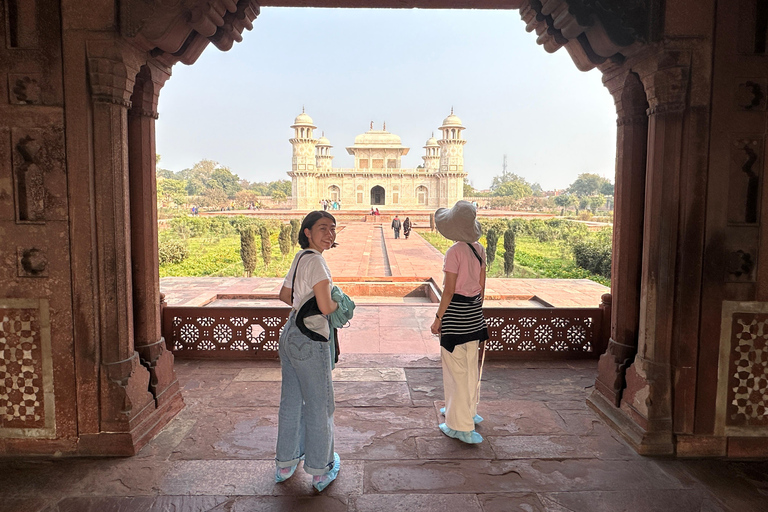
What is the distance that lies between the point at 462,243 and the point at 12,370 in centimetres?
251

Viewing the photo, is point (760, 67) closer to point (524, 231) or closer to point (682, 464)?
point (682, 464)

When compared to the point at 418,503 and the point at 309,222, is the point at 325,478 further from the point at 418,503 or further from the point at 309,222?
the point at 309,222

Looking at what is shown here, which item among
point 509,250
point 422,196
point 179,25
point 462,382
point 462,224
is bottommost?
point 462,382

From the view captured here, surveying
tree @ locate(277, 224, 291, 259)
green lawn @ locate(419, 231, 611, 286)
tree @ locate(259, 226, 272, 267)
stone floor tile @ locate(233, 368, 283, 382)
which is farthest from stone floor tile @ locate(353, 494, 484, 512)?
tree @ locate(277, 224, 291, 259)

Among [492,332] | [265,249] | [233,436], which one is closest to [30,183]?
[233,436]

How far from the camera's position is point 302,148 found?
157 feet

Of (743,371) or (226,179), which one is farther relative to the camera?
(226,179)

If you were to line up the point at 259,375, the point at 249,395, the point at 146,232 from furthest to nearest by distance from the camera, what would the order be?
the point at 259,375, the point at 249,395, the point at 146,232

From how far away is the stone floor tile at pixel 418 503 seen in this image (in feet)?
7.33

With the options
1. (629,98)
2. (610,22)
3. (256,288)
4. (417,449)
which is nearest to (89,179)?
(417,449)

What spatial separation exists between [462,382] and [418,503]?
0.75 m

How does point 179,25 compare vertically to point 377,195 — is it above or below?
below

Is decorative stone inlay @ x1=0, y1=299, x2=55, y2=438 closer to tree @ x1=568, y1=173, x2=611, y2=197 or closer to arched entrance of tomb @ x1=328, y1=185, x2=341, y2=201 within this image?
arched entrance of tomb @ x1=328, y1=185, x2=341, y2=201

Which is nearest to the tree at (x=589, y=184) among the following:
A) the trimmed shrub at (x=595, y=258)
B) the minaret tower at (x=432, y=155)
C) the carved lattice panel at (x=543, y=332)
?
the minaret tower at (x=432, y=155)
